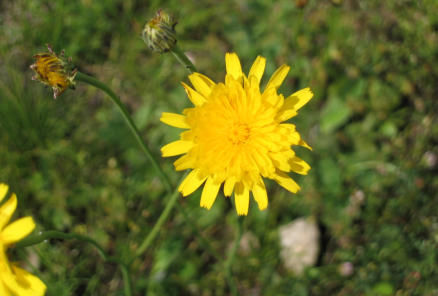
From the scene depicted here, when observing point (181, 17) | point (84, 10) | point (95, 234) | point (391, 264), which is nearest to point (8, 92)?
point (84, 10)

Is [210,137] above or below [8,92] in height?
below

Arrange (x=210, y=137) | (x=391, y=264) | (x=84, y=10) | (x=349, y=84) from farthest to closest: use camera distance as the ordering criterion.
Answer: (x=84, y=10) < (x=349, y=84) < (x=391, y=264) < (x=210, y=137)

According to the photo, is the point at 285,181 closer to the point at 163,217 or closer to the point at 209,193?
the point at 209,193

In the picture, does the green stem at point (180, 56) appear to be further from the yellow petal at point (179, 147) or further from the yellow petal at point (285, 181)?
the yellow petal at point (285, 181)

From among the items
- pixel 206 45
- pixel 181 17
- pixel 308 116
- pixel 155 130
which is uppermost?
pixel 181 17

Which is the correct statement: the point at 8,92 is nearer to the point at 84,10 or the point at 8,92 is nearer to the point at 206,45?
the point at 84,10

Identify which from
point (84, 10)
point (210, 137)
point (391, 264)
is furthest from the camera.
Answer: point (84, 10)

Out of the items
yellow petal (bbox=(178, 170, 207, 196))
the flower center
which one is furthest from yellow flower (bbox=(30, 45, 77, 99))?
the flower center

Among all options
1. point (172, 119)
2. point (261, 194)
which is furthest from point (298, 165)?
point (172, 119)
